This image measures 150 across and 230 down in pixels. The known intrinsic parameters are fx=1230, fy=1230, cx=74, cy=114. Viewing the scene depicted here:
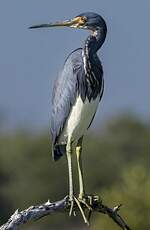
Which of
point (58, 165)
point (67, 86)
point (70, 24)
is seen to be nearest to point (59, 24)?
point (70, 24)

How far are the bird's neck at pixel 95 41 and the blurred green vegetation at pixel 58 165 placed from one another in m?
16.6

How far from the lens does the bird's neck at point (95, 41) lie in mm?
9039

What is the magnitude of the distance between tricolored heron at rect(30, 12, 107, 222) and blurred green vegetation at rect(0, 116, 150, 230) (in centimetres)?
1648

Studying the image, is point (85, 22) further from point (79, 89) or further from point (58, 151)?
point (58, 151)

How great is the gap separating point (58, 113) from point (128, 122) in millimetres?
30159

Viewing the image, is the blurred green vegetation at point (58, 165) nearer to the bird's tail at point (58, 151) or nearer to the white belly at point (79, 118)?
the bird's tail at point (58, 151)

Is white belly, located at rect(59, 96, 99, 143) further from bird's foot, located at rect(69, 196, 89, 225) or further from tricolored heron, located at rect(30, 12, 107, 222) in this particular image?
bird's foot, located at rect(69, 196, 89, 225)

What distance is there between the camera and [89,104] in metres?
8.99

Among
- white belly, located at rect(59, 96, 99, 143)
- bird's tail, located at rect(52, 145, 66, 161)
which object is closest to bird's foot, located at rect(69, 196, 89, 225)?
white belly, located at rect(59, 96, 99, 143)

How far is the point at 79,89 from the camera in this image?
908 centimetres

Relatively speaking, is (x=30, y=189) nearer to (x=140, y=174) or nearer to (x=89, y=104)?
(x=140, y=174)

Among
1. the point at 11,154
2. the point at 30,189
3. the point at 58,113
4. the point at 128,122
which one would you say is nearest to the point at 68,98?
the point at 58,113

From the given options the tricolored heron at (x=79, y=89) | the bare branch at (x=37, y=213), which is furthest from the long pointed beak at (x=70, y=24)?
the bare branch at (x=37, y=213)

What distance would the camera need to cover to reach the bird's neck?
9039 millimetres
